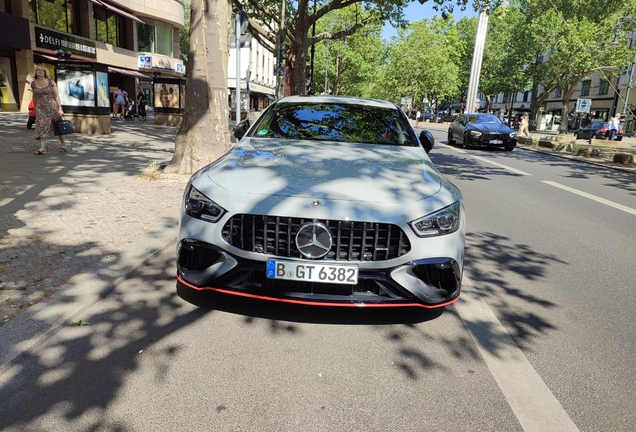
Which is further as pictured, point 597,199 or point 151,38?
point 151,38

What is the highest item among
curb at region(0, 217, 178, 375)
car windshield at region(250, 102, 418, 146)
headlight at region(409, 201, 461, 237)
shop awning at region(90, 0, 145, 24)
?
shop awning at region(90, 0, 145, 24)

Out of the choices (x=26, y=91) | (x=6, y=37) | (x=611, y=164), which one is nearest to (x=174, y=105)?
(x=6, y=37)

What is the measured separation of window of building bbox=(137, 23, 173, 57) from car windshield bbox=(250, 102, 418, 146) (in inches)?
1484

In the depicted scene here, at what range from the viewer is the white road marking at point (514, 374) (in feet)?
7.73

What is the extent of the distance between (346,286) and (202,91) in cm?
639

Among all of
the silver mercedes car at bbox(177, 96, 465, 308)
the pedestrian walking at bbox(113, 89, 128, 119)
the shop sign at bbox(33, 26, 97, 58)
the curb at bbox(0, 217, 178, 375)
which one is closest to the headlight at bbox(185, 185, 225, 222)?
the silver mercedes car at bbox(177, 96, 465, 308)

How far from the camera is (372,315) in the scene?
339 cm

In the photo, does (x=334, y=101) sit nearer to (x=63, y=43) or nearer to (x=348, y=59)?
(x=63, y=43)

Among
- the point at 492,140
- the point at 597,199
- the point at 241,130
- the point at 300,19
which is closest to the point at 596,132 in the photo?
the point at 492,140

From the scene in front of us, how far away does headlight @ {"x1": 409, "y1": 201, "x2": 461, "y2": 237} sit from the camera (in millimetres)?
2971

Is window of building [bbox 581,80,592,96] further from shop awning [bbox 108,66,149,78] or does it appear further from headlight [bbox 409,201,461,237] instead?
headlight [bbox 409,201,461,237]

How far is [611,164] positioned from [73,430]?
1744 centimetres

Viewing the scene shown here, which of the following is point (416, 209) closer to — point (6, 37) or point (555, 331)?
point (555, 331)

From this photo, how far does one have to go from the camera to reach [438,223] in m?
3.04
